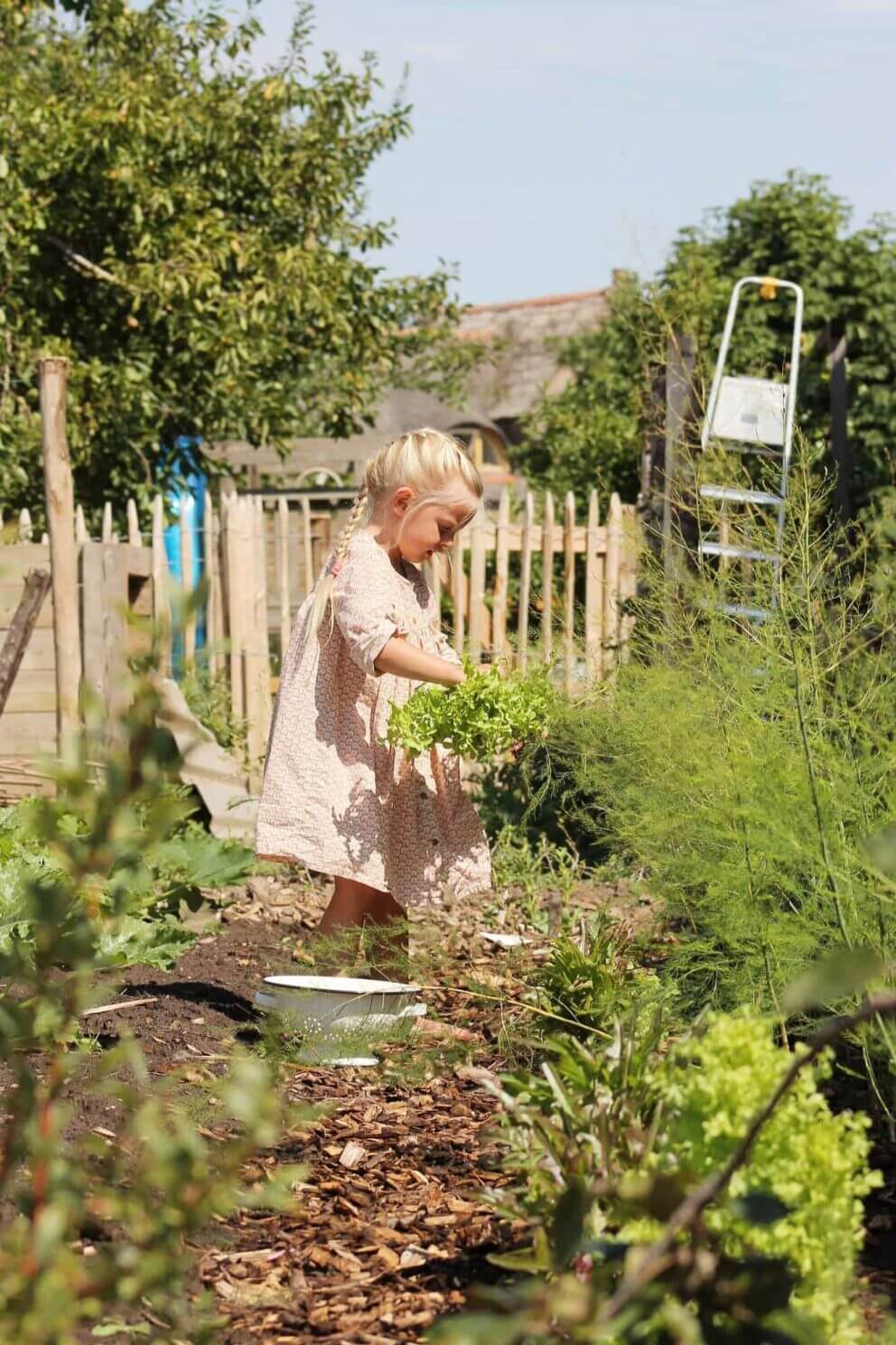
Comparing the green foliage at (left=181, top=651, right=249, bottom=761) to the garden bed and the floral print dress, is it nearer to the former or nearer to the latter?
the garden bed

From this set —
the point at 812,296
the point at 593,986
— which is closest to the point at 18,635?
the point at 593,986

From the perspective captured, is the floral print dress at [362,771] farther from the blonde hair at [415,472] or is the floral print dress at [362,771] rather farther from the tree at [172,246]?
the tree at [172,246]

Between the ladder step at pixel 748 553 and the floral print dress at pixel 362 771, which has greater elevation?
the ladder step at pixel 748 553

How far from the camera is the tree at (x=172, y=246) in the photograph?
973 centimetres

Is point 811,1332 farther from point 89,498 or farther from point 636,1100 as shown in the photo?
point 89,498

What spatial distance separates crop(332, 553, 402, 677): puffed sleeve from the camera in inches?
137

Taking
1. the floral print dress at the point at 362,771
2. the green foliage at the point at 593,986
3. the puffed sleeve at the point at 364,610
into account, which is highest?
the puffed sleeve at the point at 364,610

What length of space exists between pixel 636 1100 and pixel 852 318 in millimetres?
9489

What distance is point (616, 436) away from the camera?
12766mm

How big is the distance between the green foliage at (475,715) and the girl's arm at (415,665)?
1.4 inches

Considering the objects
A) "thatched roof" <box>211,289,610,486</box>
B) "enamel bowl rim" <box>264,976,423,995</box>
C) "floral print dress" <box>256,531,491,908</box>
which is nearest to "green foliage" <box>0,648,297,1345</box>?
"enamel bowl rim" <box>264,976,423,995</box>

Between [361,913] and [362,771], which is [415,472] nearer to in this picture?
[362,771]

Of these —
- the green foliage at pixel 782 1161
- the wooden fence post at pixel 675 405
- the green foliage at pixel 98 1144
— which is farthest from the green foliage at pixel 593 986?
the wooden fence post at pixel 675 405

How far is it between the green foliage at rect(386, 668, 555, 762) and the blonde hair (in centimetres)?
45
